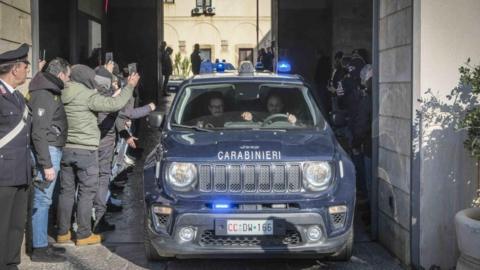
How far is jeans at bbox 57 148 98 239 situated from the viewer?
23.0ft

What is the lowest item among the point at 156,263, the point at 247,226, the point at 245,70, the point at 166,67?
the point at 156,263

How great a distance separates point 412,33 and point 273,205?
1.99 m

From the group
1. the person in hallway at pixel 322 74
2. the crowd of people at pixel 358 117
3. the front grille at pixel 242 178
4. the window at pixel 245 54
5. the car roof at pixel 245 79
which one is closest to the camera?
the front grille at pixel 242 178

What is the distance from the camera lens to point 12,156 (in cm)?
527

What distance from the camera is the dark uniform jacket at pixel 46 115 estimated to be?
242 inches

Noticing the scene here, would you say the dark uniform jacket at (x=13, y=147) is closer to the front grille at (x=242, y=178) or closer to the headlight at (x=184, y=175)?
the headlight at (x=184, y=175)

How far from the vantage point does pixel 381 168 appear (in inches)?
281

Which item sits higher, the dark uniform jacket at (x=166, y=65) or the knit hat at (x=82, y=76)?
the dark uniform jacket at (x=166, y=65)

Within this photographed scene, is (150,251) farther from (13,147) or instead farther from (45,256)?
(13,147)

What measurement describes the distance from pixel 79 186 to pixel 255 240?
2.41 meters

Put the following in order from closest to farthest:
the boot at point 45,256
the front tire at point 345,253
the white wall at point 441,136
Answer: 1. the white wall at point 441,136
2. the front tire at point 345,253
3. the boot at point 45,256

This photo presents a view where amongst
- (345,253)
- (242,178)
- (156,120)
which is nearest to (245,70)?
(156,120)

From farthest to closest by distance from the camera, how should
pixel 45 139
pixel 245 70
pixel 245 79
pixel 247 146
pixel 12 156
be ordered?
1. pixel 245 70
2. pixel 245 79
3. pixel 45 139
4. pixel 247 146
5. pixel 12 156

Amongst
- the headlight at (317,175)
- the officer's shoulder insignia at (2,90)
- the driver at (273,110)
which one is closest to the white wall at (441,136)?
the headlight at (317,175)
